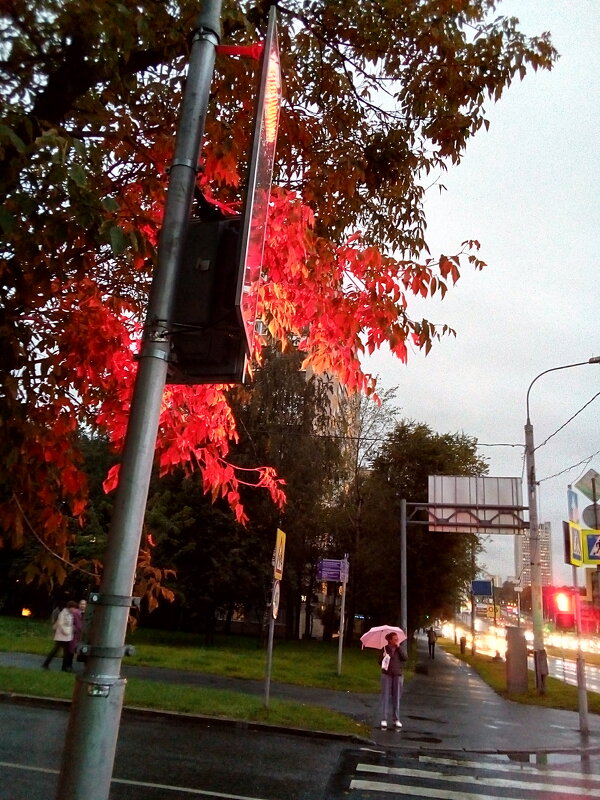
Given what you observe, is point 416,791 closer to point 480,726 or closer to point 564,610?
point 480,726

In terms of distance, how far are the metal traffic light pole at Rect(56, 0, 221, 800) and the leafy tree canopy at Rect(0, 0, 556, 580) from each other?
1.46 feet

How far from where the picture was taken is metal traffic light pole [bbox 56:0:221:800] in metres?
2.16

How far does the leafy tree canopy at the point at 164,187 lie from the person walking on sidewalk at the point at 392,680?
7.69 meters

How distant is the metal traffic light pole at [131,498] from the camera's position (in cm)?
216

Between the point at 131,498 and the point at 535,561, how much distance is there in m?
18.5

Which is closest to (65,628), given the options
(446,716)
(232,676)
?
(232,676)

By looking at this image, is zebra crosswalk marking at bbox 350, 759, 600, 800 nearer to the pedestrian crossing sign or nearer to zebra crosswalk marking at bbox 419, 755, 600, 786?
zebra crosswalk marking at bbox 419, 755, 600, 786

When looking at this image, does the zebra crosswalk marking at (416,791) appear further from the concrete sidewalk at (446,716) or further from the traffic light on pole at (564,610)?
the traffic light on pole at (564,610)

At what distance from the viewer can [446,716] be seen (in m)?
14.1

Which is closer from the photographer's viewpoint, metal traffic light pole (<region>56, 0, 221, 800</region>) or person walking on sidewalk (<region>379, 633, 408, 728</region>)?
metal traffic light pole (<region>56, 0, 221, 800</region>)

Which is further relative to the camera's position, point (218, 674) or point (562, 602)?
point (218, 674)

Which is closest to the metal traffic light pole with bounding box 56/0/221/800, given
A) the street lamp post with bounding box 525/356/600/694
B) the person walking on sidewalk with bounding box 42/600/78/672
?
the person walking on sidewalk with bounding box 42/600/78/672

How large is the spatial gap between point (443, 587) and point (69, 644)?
2261cm

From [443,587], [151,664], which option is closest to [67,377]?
[151,664]
